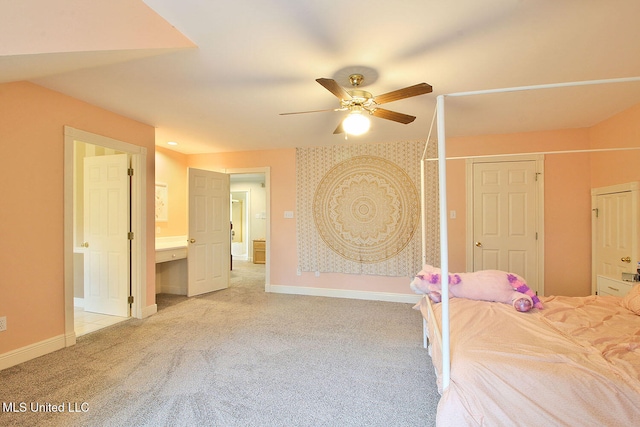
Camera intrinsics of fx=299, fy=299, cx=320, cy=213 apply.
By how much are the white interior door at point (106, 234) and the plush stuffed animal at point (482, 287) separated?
3.38 metres

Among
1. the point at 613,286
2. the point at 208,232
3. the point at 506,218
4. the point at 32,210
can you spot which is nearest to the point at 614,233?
the point at 613,286

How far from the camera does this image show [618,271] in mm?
3256

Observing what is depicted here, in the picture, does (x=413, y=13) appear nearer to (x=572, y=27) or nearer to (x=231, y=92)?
(x=572, y=27)

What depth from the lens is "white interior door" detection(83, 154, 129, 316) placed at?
3.59 m

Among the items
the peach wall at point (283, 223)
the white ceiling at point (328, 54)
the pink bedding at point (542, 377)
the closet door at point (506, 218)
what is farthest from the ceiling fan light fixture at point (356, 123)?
the peach wall at point (283, 223)

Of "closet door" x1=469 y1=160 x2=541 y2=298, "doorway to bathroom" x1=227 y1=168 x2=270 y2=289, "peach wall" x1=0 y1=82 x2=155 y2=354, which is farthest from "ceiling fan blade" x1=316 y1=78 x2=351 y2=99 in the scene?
"doorway to bathroom" x1=227 y1=168 x2=270 y2=289

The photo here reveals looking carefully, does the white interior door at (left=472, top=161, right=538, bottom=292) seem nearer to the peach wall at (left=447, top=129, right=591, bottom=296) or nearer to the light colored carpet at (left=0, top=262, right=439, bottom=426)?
the peach wall at (left=447, top=129, right=591, bottom=296)

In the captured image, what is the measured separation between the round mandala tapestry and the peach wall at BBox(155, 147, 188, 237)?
237 centimetres

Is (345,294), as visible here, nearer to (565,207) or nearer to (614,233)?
(565,207)

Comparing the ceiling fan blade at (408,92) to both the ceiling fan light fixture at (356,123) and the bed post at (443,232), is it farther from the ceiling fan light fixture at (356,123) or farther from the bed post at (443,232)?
the bed post at (443,232)

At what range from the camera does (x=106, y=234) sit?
3.68m

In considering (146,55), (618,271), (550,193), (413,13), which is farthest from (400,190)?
(146,55)

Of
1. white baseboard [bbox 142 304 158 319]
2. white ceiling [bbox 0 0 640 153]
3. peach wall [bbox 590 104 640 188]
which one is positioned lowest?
white baseboard [bbox 142 304 158 319]

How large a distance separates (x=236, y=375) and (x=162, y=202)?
346 centimetres
